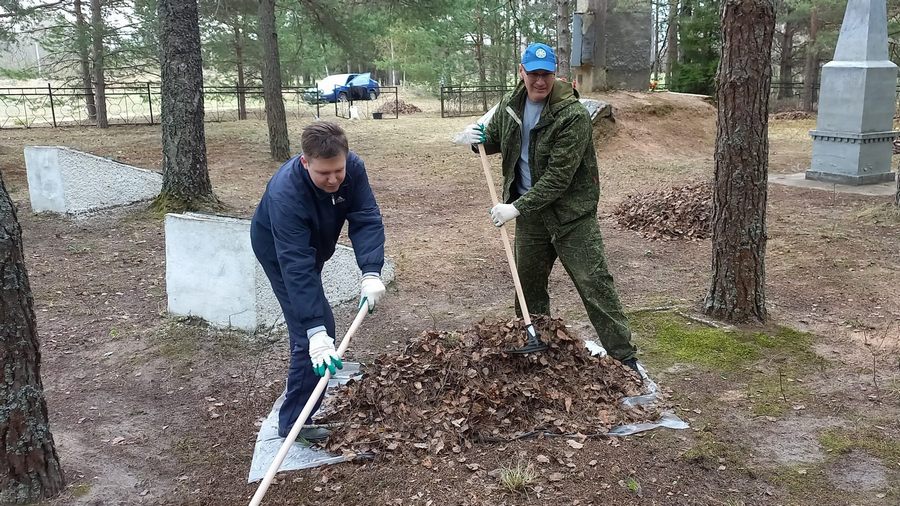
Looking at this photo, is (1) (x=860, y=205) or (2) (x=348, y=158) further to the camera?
(1) (x=860, y=205)

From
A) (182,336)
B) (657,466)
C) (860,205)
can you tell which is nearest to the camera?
(657,466)

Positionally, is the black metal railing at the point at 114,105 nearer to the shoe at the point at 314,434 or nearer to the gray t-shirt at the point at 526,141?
the gray t-shirt at the point at 526,141

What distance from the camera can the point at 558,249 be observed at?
3779 millimetres

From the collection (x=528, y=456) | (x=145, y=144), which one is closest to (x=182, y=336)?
(x=528, y=456)

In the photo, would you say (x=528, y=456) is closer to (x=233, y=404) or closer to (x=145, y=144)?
(x=233, y=404)

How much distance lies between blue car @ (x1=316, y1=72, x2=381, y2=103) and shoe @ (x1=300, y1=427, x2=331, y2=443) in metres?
25.6

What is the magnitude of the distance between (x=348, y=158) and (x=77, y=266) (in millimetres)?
4512

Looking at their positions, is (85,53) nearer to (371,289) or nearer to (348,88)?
(348,88)

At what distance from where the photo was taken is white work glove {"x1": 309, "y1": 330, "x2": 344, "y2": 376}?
109 inches

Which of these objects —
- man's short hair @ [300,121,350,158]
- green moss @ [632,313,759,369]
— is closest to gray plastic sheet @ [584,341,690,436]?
green moss @ [632,313,759,369]

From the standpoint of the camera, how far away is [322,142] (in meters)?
2.72

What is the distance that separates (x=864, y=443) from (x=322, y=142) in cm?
277

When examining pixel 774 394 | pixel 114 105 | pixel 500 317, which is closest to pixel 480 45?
pixel 114 105

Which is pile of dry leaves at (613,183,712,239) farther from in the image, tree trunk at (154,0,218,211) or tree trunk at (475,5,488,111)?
tree trunk at (475,5,488,111)
